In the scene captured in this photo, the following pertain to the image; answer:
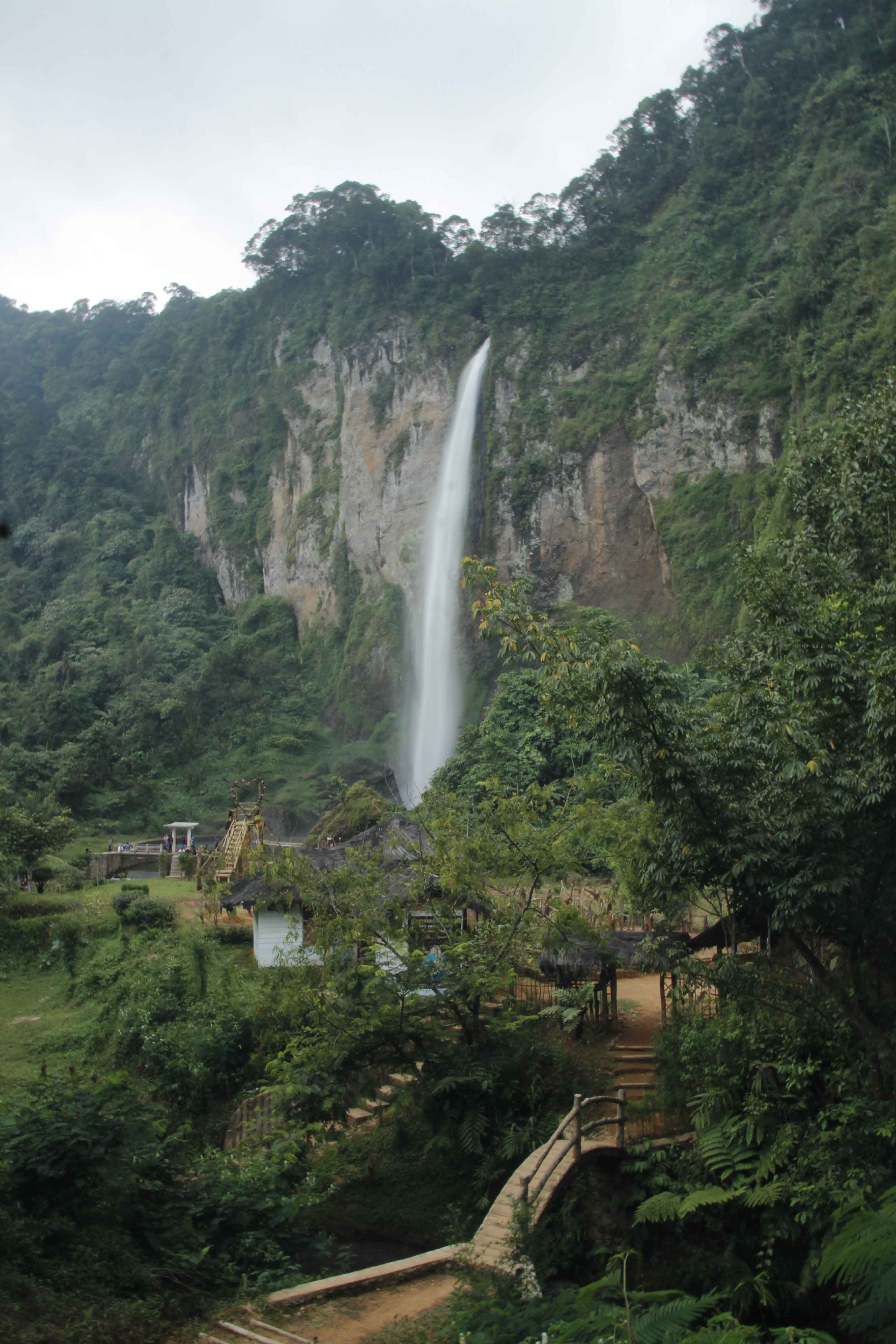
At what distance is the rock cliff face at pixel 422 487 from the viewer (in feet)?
103

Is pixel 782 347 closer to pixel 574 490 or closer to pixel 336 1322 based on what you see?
pixel 574 490

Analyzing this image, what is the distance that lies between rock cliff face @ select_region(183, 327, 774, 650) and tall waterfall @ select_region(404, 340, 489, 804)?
0.62 meters

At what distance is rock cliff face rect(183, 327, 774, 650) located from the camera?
31.3 m

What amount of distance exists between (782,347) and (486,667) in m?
14.5

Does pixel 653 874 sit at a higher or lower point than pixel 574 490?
lower

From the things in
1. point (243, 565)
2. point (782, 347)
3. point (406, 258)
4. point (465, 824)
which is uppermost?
point (406, 258)

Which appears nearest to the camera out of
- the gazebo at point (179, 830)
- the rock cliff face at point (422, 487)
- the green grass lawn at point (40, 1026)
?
the green grass lawn at point (40, 1026)

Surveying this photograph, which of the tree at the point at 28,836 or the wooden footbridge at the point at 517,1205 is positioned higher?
the tree at the point at 28,836

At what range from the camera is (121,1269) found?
645 centimetres

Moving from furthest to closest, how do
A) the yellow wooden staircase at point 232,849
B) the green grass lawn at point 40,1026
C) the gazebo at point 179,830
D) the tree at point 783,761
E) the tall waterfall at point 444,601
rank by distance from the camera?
the tall waterfall at point 444,601, the gazebo at point 179,830, the yellow wooden staircase at point 232,849, the green grass lawn at point 40,1026, the tree at point 783,761

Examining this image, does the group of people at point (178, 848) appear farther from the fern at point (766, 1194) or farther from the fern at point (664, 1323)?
the fern at point (664, 1323)

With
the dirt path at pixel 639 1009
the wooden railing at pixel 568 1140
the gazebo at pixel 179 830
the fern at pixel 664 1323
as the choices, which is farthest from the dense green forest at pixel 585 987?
the gazebo at pixel 179 830

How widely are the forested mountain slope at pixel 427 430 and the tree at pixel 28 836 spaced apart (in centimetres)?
949

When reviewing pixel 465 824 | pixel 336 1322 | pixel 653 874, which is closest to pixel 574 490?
pixel 465 824
